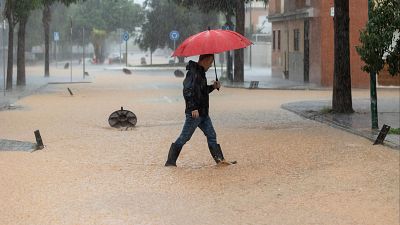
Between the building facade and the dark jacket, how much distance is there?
1812 cm

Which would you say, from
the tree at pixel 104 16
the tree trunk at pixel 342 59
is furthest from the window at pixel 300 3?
the tree at pixel 104 16

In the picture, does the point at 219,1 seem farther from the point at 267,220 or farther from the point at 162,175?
the point at 267,220

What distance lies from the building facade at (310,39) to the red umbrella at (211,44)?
17.7m

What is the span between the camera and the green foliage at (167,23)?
6931 cm

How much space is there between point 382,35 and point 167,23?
193 feet

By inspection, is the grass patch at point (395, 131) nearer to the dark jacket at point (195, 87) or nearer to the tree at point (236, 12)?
the dark jacket at point (195, 87)

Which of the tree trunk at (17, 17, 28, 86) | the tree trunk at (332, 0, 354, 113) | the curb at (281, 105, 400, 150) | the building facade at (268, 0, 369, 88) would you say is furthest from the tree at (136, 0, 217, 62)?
the tree trunk at (332, 0, 354, 113)

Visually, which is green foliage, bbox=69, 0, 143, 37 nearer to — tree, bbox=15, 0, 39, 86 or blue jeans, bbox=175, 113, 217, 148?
tree, bbox=15, 0, 39, 86

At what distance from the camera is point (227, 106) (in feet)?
67.3

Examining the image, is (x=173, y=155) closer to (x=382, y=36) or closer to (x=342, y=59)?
(x=382, y=36)

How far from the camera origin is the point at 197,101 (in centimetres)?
962

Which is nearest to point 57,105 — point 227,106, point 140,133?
point 227,106

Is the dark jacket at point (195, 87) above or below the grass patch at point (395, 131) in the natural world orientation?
above

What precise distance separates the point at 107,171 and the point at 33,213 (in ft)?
8.07
